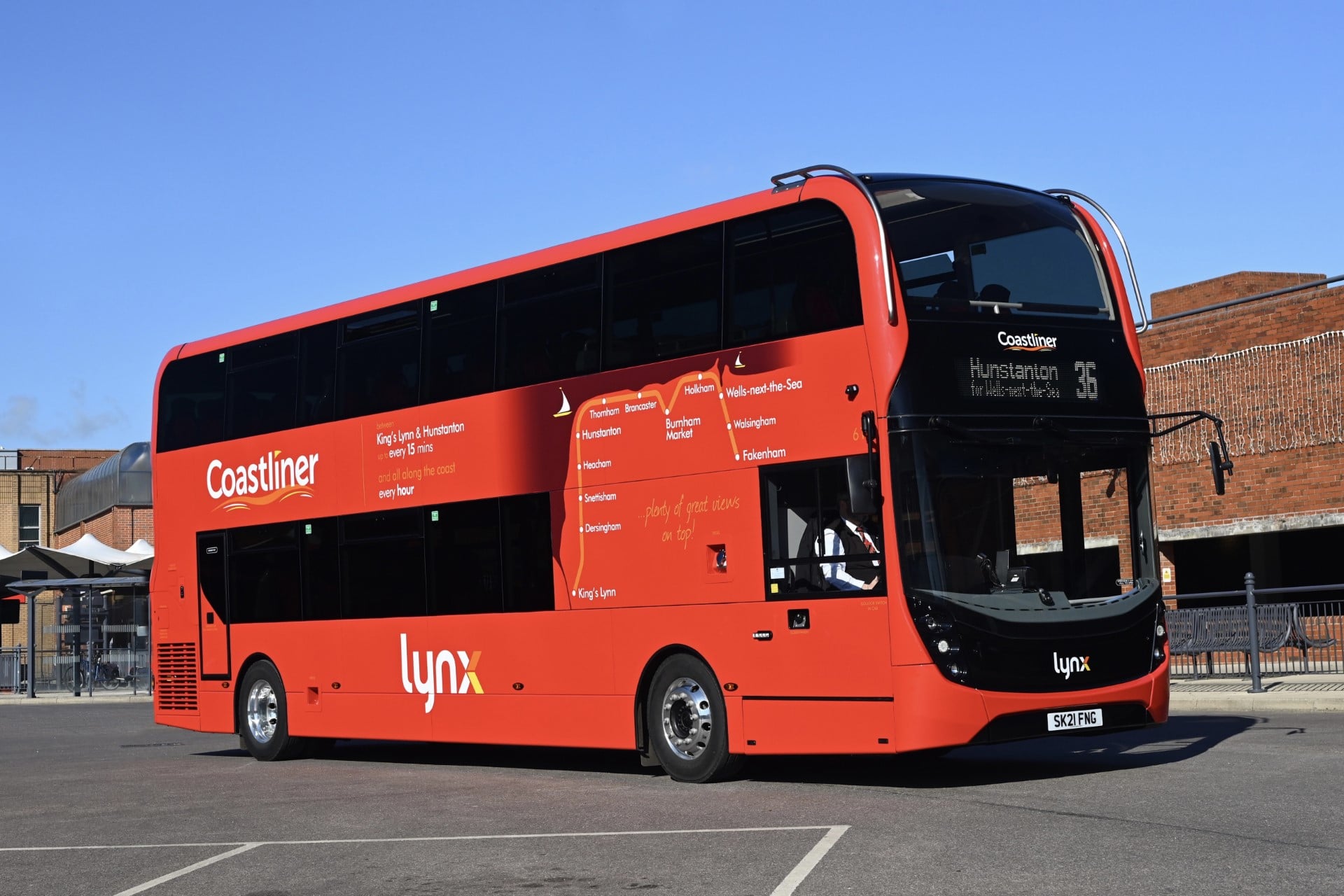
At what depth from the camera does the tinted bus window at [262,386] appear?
17.5 m

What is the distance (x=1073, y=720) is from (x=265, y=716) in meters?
9.68

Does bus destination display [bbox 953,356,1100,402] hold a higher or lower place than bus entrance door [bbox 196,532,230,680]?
higher

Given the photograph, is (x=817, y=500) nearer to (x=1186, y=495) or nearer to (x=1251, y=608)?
(x=1251, y=608)

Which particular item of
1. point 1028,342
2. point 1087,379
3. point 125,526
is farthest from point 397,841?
point 125,526

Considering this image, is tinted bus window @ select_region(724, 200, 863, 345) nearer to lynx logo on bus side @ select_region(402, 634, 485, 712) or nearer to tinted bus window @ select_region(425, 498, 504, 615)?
tinted bus window @ select_region(425, 498, 504, 615)

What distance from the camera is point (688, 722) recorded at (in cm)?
1316

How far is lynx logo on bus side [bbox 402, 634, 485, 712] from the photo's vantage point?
50.0 ft

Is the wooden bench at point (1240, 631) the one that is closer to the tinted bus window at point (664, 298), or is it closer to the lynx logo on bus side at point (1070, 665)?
the lynx logo on bus side at point (1070, 665)

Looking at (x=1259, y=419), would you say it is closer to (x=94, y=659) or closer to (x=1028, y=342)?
(x=1028, y=342)

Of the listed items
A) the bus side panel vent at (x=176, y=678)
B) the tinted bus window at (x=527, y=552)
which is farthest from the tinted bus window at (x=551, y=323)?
the bus side panel vent at (x=176, y=678)

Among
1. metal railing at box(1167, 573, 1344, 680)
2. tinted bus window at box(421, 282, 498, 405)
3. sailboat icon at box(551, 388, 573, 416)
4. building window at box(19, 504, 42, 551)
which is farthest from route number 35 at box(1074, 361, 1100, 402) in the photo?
building window at box(19, 504, 42, 551)

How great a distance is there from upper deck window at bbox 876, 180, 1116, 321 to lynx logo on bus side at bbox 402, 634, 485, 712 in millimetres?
5763

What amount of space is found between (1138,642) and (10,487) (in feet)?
242

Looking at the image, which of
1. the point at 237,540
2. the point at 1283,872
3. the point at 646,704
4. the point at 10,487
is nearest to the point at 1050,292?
the point at 646,704
